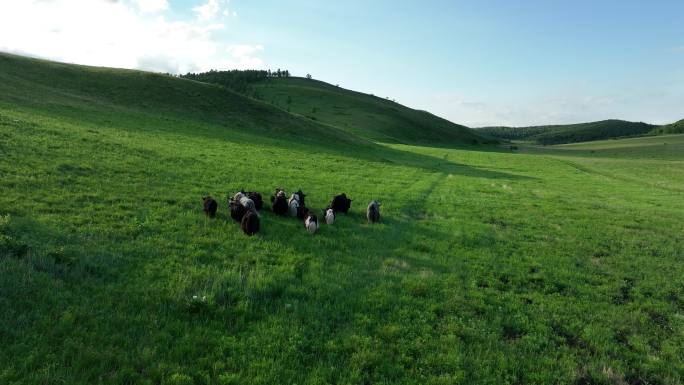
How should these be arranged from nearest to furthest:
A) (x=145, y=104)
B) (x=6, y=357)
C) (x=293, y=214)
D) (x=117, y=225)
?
1. (x=6, y=357)
2. (x=117, y=225)
3. (x=293, y=214)
4. (x=145, y=104)

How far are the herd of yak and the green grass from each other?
0.47m

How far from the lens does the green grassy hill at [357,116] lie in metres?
112

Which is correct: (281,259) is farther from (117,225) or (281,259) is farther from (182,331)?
(117,225)

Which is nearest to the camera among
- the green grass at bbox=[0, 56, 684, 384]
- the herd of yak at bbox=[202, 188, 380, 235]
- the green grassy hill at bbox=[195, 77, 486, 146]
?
the green grass at bbox=[0, 56, 684, 384]

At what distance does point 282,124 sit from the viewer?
198ft

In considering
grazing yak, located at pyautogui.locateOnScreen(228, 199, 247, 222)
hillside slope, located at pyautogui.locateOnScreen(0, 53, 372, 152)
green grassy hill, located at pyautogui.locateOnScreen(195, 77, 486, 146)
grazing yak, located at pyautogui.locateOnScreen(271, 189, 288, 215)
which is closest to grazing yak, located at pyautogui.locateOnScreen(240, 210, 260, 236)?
grazing yak, located at pyautogui.locateOnScreen(228, 199, 247, 222)

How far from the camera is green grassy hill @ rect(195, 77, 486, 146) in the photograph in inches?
4421

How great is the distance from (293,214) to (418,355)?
9.80 meters

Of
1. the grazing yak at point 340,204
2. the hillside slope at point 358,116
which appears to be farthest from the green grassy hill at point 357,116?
the grazing yak at point 340,204

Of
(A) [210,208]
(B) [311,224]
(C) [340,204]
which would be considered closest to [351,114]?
(C) [340,204]

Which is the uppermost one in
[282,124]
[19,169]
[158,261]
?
[282,124]

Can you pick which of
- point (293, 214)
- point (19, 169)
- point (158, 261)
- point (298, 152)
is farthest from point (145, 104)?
→ point (158, 261)

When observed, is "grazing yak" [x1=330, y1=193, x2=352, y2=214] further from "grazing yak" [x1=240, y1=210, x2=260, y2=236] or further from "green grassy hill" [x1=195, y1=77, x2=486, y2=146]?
"green grassy hill" [x1=195, y1=77, x2=486, y2=146]

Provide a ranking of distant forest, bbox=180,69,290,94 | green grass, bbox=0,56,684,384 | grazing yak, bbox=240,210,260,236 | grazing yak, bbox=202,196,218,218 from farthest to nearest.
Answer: distant forest, bbox=180,69,290,94 < grazing yak, bbox=202,196,218,218 < grazing yak, bbox=240,210,260,236 < green grass, bbox=0,56,684,384
